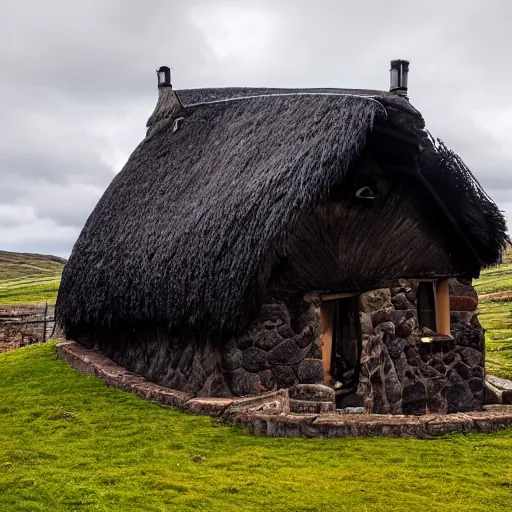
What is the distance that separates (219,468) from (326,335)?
4196 mm

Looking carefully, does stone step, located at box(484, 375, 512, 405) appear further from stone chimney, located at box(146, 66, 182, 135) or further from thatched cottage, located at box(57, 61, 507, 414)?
stone chimney, located at box(146, 66, 182, 135)

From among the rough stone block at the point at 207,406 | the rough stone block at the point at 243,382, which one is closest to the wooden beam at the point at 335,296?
the rough stone block at the point at 243,382

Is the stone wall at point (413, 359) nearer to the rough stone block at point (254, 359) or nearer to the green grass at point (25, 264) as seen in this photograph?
the rough stone block at point (254, 359)

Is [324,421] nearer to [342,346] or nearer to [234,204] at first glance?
[234,204]

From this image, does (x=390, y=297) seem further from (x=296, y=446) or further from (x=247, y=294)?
(x=296, y=446)

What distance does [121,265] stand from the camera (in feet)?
37.7

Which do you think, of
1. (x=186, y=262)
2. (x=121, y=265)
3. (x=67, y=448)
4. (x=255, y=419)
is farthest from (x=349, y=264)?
(x=67, y=448)

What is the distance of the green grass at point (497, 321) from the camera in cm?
1642

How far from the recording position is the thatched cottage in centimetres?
902

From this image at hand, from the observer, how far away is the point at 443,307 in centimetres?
1119

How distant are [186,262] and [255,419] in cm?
293

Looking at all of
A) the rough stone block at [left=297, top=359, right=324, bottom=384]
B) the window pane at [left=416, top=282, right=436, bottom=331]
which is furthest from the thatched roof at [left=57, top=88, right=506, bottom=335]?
the rough stone block at [left=297, top=359, right=324, bottom=384]

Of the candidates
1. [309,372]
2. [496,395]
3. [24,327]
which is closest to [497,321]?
[24,327]

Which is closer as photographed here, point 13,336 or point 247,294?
point 247,294
